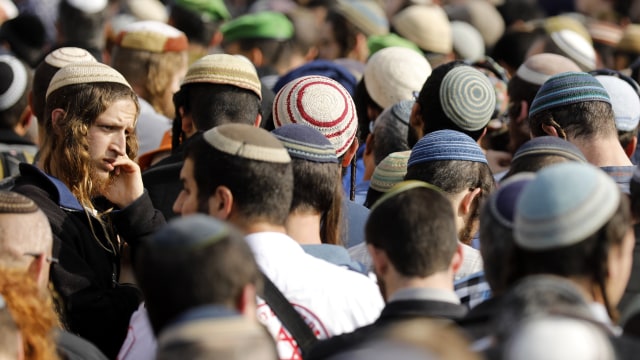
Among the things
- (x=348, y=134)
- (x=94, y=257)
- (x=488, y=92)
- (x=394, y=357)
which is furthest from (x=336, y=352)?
(x=488, y=92)

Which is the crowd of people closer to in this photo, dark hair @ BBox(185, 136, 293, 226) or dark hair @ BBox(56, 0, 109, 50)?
dark hair @ BBox(185, 136, 293, 226)

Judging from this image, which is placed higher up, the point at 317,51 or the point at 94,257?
the point at 94,257

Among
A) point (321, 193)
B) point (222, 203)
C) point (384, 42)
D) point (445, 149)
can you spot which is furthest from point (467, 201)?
point (384, 42)

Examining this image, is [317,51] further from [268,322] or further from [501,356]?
[501,356]

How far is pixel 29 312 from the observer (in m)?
3.61

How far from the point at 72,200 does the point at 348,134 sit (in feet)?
4.58

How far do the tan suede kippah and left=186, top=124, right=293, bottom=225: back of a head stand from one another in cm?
357

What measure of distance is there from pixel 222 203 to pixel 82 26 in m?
5.80

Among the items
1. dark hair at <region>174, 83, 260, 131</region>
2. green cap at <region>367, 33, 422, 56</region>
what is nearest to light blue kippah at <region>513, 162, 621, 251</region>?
dark hair at <region>174, 83, 260, 131</region>

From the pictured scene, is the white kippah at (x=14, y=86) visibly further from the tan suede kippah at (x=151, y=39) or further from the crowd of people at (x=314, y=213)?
the tan suede kippah at (x=151, y=39)

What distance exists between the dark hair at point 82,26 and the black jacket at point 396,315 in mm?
6278

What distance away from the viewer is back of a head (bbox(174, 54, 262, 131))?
614 cm

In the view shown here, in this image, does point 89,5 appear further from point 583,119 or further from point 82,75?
point 583,119

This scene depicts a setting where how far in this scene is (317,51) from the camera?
11180mm
